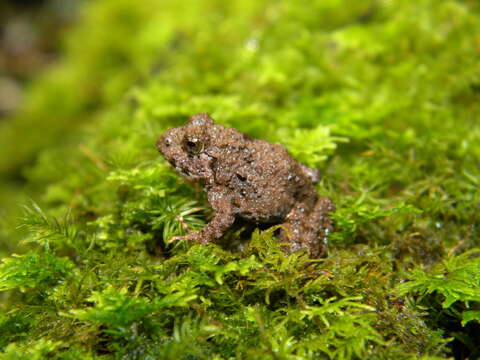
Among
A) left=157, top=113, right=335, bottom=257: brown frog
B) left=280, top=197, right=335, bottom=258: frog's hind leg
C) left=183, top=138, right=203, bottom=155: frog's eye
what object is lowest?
left=280, top=197, right=335, bottom=258: frog's hind leg

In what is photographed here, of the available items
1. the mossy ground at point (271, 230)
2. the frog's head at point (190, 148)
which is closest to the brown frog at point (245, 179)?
the frog's head at point (190, 148)

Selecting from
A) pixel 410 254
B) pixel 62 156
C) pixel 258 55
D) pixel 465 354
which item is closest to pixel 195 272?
pixel 410 254

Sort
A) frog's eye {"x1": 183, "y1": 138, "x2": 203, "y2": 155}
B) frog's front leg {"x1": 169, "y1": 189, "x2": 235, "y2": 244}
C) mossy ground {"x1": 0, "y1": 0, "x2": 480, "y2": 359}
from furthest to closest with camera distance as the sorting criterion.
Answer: frog's eye {"x1": 183, "y1": 138, "x2": 203, "y2": 155}, frog's front leg {"x1": 169, "y1": 189, "x2": 235, "y2": 244}, mossy ground {"x1": 0, "y1": 0, "x2": 480, "y2": 359}

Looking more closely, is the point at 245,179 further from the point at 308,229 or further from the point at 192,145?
the point at 308,229

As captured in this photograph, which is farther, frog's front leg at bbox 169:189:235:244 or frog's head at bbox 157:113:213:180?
frog's head at bbox 157:113:213:180

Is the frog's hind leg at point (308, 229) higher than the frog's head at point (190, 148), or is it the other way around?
the frog's head at point (190, 148)

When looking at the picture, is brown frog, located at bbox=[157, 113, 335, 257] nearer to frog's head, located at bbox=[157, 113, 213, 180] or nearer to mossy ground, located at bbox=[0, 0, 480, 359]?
frog's head, located at bbox=[157, 113, 213, 180]

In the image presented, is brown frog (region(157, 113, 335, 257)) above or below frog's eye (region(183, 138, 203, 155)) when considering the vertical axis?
below

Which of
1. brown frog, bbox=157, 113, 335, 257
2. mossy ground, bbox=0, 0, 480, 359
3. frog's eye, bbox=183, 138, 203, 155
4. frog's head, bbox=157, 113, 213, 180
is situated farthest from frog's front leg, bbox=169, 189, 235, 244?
frog's eye, bbox=183, 138, 203, 155

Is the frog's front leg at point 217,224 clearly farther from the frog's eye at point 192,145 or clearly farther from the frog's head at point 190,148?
the frog's eye at point 192,145
